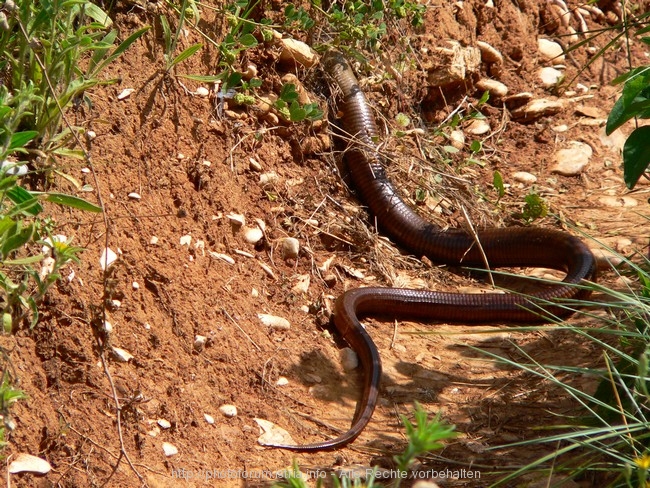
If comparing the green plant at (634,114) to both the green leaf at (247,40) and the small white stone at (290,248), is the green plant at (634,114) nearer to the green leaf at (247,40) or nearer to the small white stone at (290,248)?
the small white stone at (290,248)

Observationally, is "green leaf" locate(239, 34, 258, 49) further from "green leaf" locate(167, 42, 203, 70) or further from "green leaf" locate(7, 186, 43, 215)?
"green leaf" locate(7, 186, 43, 215)

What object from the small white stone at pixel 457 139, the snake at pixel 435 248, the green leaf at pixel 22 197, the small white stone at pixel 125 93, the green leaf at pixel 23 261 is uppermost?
the small white stone at pixel 125 93

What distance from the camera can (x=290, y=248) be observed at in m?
4.37

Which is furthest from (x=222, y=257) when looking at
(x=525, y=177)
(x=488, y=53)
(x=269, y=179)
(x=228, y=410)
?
(x=488, y=53)

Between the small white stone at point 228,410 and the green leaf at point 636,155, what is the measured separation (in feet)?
5.91

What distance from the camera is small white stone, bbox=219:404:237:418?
331cm

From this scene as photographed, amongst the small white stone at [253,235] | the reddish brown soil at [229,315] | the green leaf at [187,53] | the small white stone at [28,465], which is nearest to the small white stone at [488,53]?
the reddish brown soil at [229,315]

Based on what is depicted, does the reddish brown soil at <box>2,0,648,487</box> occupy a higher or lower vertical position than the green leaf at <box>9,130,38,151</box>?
lower

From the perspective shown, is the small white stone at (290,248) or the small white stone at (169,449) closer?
the small white stone at (169,449)

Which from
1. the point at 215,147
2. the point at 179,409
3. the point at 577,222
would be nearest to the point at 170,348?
the point at 179,409

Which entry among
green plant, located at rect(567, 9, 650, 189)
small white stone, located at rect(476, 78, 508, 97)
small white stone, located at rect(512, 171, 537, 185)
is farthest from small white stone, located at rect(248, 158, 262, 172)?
small white stone, located at rect(476, 78, 508, 97)

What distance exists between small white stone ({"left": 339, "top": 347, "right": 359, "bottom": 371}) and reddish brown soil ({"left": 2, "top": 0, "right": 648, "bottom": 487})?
4cm

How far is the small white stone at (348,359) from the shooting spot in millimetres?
4000

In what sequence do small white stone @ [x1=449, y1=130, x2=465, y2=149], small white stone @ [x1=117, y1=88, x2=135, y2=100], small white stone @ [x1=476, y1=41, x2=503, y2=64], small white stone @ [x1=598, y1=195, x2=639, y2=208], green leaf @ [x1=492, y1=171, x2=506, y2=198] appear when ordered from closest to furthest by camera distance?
1. small white stone @ [x1=117, y1=88, x2=135, y2=100]
2. green leaf @ [x1=492, y1=171, x2=506, y2=198]
3. small white stone @ [x1=598, y1=195, x2=639, y2=208]
4. small white stone @ [x1=449, y1=130, x2=465, y2=149]
5. small white stone @ [x1=476, y1=41, x2=503, y2=64]
